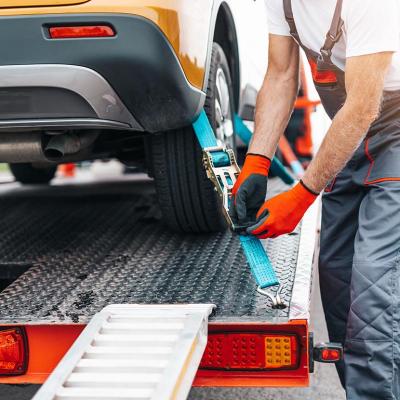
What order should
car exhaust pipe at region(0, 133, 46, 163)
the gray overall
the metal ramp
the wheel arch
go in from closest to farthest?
the metal ramp < the gray overall < car exhaust pipe at region(0, 133, 46, 163) < the wheel arch

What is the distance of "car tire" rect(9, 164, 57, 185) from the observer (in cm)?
480

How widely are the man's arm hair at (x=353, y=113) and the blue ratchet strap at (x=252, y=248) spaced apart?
0.30 meters

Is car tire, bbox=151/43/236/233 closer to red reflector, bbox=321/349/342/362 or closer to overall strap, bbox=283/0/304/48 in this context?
overall strap, bbox=283/0/304/48

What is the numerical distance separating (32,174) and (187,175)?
96.1 inches

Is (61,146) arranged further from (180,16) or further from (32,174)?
(32,174)

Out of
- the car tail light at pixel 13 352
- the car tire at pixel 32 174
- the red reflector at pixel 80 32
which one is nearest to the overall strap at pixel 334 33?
the red reflector at pixel 80 32

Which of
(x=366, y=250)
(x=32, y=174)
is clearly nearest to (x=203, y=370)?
(x=366, y=250)

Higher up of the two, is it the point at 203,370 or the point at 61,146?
the point at 61,146

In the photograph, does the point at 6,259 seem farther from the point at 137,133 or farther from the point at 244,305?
the point at 244,305

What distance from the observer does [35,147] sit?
2.45 m

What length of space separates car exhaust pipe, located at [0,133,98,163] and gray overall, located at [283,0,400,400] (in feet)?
2.86

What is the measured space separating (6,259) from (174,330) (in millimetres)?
1174

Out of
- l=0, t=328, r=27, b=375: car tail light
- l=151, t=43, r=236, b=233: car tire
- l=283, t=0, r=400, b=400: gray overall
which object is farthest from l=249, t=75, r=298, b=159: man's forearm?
l=0, t=328, r=27, b=375: car tail light

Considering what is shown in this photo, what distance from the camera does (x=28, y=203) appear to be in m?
3.96
